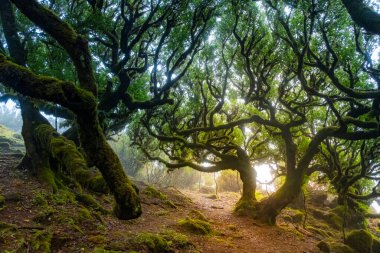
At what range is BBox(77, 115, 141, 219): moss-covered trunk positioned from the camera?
554 centimetres

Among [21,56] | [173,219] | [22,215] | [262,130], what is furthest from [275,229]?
[21,56]

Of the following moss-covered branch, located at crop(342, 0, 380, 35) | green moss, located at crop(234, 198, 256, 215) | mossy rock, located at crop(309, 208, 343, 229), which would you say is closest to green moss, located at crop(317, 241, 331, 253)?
green moss, located at crop(234, 198, 256, 215)

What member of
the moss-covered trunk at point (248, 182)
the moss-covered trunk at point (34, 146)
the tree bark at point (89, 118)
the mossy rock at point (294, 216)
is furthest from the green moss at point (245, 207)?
the tree bark at point (89, 118)

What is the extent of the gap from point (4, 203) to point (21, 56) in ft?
22.4

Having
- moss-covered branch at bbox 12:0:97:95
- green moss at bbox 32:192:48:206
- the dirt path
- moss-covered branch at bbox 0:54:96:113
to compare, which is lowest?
the dirt path

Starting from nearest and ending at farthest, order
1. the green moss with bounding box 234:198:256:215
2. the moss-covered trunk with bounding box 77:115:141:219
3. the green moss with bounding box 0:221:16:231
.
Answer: the moss-covered trunk with bounding box 77:115:141:219
the green moss with bounding box 0:221:16:231
the green moss with bounding box 234:198:256:215

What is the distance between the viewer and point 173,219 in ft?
46.7

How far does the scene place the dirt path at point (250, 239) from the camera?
11562 millimetres

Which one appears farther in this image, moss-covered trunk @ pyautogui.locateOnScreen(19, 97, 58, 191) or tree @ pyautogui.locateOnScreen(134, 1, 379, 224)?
moss-covered trunk @ pyautogui.locateOnScreen(19, 97, 58, 191)

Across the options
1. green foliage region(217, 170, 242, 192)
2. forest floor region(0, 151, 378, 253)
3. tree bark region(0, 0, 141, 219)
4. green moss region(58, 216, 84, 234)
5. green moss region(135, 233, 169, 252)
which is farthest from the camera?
green foliage region(217, 170, 242, 192)

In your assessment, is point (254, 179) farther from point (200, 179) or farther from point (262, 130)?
point (200, 179)

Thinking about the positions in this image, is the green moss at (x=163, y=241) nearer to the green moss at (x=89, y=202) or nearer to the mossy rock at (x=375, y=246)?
the green moss at (x=89, y=202)

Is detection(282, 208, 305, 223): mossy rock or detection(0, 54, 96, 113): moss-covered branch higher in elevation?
detection(0, 54, 96, 113): moss-covered branch

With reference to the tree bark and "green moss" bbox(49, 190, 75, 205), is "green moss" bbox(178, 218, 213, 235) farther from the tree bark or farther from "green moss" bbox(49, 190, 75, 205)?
the tree bark
